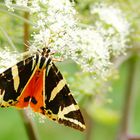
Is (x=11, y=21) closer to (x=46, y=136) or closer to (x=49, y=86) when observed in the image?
(x=49, y=86)

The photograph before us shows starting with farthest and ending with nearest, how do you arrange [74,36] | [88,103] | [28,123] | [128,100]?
[128,100] → [88,103] → [28,123] → [74,36]

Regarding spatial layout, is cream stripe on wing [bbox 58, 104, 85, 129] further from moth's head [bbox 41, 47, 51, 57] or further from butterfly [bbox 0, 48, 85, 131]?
moth's head [bbox 41, 47, 51, 57]

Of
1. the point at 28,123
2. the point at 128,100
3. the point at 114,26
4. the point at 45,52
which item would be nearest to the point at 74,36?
the point at 45,52

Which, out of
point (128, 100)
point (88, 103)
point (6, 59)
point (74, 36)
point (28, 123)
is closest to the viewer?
point (6, 59)

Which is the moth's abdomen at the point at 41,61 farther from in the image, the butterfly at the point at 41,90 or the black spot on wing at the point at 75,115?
the black spot on wing at the point at 75,115

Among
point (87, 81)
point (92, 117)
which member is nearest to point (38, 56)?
point (87, 81)

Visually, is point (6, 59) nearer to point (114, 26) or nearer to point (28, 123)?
point (28, 123)

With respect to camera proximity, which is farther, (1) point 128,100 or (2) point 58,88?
(1) point 128,100

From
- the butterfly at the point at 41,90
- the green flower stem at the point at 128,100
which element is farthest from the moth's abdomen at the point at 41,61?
the green flower stem at the point at 128,100
